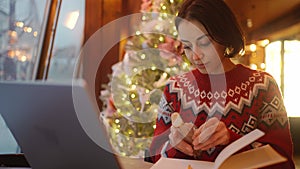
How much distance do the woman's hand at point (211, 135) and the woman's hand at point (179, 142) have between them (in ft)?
0.19

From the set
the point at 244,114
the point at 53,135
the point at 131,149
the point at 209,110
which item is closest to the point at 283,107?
the point at 244,114

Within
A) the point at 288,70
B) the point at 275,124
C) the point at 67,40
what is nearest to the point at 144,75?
the point at 67,40

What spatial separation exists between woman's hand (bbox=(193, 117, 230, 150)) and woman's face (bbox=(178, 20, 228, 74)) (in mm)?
254

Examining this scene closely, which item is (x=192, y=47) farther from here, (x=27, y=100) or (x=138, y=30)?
(x=138, y=30)

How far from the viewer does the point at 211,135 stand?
42.8 inches

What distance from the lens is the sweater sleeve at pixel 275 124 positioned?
3.92 ft

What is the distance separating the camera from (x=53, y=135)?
2.76ft

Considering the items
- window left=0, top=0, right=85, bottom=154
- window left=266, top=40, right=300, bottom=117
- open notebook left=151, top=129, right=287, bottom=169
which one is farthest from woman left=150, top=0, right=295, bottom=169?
window left=266, top=40, right=300, bottom=117

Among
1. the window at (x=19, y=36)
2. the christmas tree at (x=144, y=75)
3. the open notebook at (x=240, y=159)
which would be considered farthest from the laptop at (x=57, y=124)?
the christmas tree at (x=144, y=75)

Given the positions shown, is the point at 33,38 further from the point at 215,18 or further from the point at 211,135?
the point at 211,135

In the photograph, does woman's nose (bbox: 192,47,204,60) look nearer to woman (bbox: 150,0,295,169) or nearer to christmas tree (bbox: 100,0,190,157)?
woman (bbox: 150,0,295,169)

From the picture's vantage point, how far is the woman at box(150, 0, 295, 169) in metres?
1.25

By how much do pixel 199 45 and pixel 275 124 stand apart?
1.06ft

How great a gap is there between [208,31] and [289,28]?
550cm
